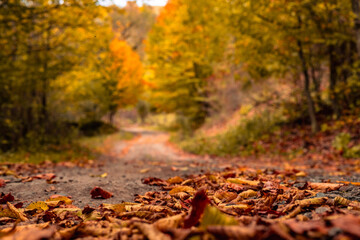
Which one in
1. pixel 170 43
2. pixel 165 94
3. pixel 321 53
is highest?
pixel 170 43

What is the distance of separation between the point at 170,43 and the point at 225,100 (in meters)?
5.07

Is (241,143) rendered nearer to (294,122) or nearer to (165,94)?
(294,122)

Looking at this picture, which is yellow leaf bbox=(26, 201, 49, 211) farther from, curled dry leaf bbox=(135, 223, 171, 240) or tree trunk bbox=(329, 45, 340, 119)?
tree trunk bbox=(329, 45, 340, 119)

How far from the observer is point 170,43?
16672 millimetres

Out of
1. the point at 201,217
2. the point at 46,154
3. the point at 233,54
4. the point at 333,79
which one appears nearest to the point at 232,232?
the point at 201,217

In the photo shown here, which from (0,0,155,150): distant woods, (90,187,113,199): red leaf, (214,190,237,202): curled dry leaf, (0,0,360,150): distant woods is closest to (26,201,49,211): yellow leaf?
(90,187,113,199): red leaf

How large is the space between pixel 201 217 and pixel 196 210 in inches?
3.3

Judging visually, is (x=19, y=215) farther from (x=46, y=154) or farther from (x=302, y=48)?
(x=302, y=48)

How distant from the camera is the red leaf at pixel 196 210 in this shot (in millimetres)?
1296

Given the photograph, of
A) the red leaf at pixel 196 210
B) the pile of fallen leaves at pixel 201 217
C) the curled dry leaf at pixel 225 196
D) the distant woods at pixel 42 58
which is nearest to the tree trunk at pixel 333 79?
the distant woods at pixel 42 58

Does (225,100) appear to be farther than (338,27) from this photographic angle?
Yes

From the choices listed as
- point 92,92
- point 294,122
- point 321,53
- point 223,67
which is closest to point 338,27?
point 321,53

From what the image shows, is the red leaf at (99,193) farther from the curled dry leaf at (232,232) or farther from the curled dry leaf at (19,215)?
the curled dry leaf at (232,232)

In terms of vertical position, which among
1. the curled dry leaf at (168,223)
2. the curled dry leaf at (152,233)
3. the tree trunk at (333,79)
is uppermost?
the tree trunk at (333,79)
